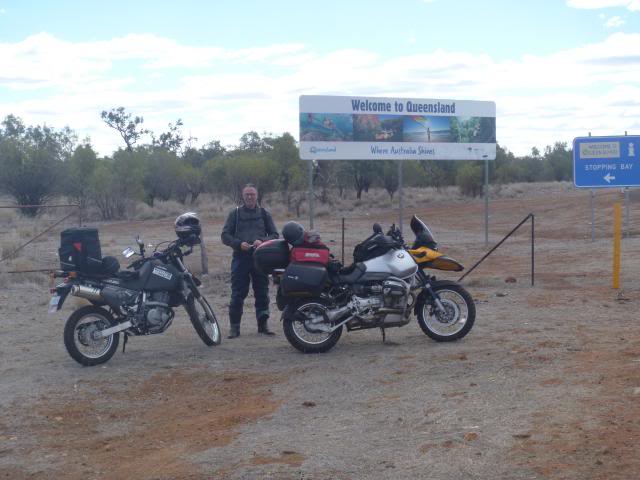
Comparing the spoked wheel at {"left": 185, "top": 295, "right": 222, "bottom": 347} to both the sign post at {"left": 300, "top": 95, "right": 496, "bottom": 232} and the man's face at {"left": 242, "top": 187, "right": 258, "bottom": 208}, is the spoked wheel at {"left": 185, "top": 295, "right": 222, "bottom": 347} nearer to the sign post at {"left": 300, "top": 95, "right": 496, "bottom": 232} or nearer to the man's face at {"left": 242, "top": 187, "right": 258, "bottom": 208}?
the man's face at {"left": 242, "top": 187, "right": 258, "bottom": 208}

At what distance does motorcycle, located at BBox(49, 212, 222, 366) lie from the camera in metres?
8.64

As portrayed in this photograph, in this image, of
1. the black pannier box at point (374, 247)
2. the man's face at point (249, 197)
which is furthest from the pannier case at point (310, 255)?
the man's face at point (249, 197)

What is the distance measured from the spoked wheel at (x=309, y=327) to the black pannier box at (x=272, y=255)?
50cm

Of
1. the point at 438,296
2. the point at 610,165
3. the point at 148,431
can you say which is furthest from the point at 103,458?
the point at 610,165

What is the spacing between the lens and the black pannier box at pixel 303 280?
877 centimetres

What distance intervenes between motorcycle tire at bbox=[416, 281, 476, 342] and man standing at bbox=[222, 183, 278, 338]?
200 cm

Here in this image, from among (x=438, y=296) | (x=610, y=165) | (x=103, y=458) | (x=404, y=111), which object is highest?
(x=404, y=111)

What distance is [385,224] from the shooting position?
33531 millimetres

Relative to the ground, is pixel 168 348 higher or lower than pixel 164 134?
lower

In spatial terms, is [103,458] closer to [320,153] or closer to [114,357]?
[114,357]

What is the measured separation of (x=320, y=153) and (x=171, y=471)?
11.6 m

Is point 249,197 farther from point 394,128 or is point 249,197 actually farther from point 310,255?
point 394,128

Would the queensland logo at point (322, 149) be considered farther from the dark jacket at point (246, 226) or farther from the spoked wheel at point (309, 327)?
the spoked wheel at point (309, 327)

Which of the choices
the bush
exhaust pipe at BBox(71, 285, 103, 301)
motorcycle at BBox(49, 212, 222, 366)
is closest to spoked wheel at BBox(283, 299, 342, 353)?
motorcycle at BBox(49, 212, 222, 366)
